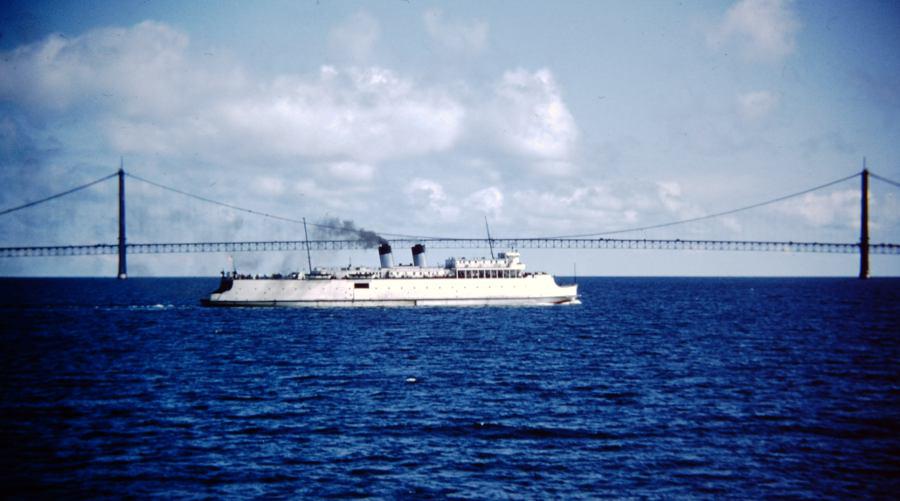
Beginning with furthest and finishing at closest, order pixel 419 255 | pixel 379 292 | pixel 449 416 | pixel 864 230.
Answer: pixel 864 230 → pixel 419 255 → pixel 379 292 → pixel 449 416

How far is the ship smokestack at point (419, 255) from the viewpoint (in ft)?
271

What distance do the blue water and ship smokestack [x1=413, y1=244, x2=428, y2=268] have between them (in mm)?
31723

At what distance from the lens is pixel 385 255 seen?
3201 inches

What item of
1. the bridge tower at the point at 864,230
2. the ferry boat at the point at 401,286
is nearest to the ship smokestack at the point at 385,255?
the ferry boat at the point at 401,286

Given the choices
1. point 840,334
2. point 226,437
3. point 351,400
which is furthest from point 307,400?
point 840,334

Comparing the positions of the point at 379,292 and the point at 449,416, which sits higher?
the point at 379,292

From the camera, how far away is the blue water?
18.4 meters

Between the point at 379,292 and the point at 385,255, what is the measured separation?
5.85 m

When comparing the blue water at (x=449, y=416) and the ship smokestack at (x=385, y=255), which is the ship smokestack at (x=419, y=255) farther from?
the blue water at (x=449, y=416)

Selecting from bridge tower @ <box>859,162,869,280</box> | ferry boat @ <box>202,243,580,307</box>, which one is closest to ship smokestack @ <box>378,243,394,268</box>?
ferry boat @ <box>202,243,580,307</box>

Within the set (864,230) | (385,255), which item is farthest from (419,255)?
(864,230)

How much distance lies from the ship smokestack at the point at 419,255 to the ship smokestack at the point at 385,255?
294 centimetres

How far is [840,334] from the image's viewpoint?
54750 mm

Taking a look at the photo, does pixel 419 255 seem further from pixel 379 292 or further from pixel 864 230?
pixel 864 230
